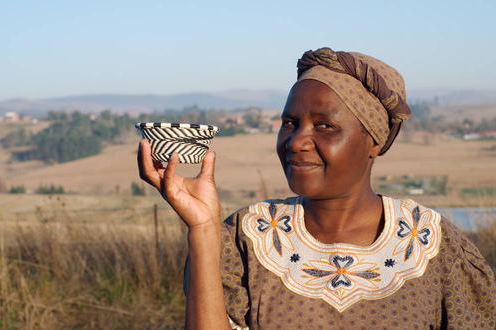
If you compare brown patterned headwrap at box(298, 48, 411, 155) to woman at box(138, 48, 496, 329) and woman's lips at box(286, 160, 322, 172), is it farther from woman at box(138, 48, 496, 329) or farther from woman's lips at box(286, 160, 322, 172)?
woman's lips at box(286, 160, 322, 172)

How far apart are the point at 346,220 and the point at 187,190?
661 millimetres

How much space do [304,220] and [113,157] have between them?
4091 centimetres

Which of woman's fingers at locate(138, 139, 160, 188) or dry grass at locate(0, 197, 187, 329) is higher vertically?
woman's fingers at locate(138, 139, 160, 188)

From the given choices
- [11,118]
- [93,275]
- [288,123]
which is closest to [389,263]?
[288,123]

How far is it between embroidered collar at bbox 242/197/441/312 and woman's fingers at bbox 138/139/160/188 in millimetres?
481

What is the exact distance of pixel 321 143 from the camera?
74.0 inches

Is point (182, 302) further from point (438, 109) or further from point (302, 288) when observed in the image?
point (438, 109)

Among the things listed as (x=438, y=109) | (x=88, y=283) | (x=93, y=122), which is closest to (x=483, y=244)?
(x=88, y=283)

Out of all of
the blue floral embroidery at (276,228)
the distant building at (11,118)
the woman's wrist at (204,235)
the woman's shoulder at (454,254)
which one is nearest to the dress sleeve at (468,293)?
the woman's shoulder at (454,254)

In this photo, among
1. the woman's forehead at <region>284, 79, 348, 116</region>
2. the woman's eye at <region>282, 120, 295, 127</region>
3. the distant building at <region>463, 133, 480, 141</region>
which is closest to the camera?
the woman's forehead at <region>284, 79, 348, 116</region>

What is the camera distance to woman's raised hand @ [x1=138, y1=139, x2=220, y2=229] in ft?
5.74

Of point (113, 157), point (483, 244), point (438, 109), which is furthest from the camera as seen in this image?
point (438, 109)

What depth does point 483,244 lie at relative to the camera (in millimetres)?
5660

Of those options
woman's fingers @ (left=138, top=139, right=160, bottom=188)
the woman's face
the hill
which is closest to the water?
the woman's face
